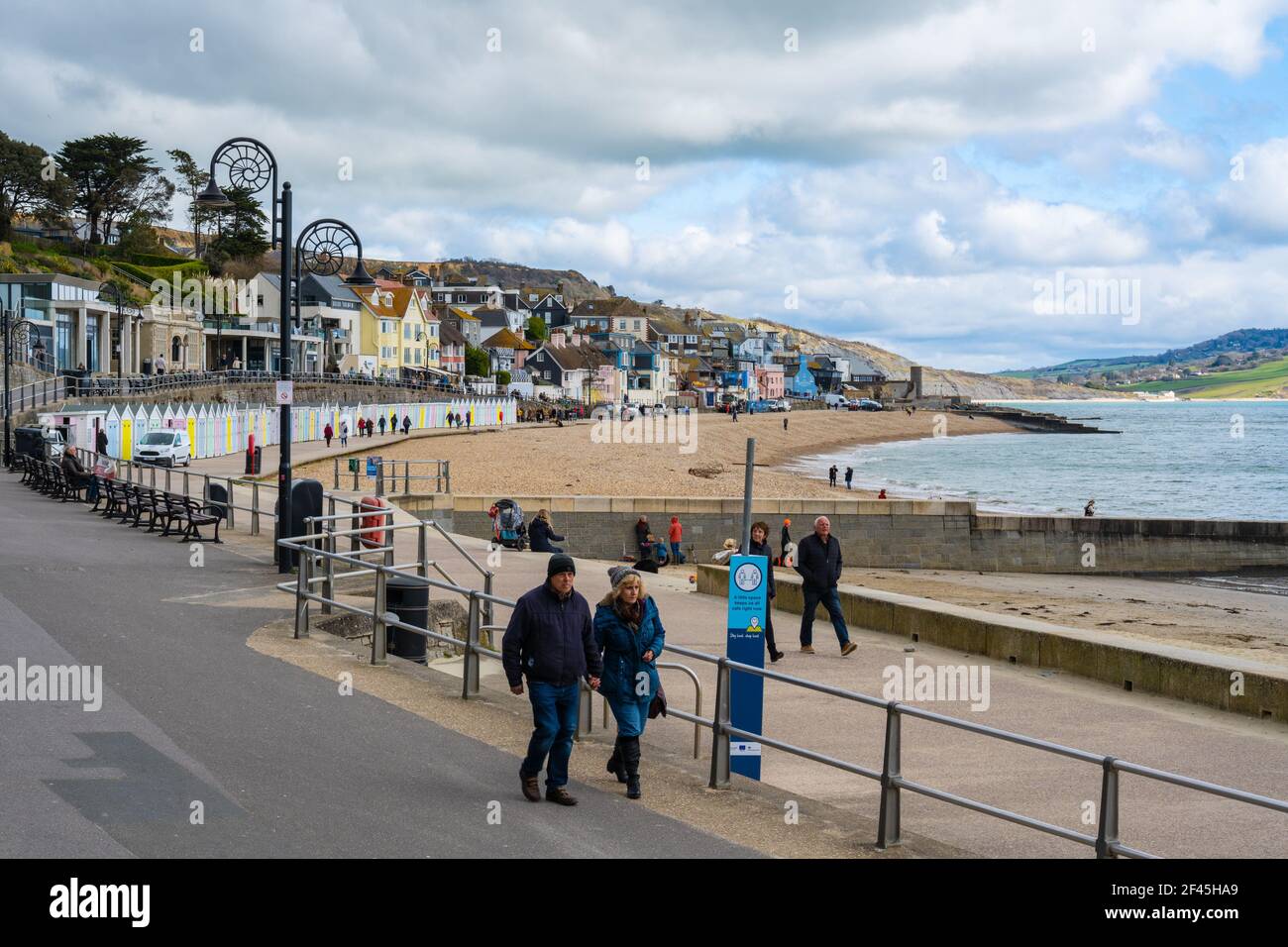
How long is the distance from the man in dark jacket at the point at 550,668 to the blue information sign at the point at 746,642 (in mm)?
1658

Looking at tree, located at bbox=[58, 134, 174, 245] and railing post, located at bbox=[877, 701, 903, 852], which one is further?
tree, located at bbox=[58, 134, 174, 245]

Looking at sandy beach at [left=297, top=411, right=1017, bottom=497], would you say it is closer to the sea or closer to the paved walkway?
the sea

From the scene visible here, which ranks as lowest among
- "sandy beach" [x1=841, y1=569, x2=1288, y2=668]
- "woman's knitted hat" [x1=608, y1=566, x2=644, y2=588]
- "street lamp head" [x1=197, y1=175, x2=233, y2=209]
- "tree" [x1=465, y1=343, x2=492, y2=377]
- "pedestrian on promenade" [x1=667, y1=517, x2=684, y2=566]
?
"sandy beach" [x1=841, y1=569, x2=1288, y2=668]

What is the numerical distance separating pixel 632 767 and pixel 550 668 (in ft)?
2.80

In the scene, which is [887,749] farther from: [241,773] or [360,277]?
[360,277]

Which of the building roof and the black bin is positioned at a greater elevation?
the building roof

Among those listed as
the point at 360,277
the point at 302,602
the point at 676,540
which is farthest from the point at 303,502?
the point at 676,540

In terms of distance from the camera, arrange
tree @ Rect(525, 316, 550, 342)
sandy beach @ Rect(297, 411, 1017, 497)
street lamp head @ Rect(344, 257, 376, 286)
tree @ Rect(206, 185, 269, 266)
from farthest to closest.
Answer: tree @ Rect(525, 316, 550, 342)
tree @ Rect(206, 185, 269, 266)
sandy beach @ Rect(297, 411, 1017, 497)
street lamp head @ Rect(344, 257, 376, 286)

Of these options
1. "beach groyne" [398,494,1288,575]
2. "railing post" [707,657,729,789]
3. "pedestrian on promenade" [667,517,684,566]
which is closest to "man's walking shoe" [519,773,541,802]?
"railing post" [707,657,729,789]

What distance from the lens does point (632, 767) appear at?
7949 millimetres

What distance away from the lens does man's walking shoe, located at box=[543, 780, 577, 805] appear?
770 cm

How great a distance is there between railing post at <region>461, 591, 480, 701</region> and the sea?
44217mm

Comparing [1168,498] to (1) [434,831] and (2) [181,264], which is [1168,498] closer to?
(1) [434,831]

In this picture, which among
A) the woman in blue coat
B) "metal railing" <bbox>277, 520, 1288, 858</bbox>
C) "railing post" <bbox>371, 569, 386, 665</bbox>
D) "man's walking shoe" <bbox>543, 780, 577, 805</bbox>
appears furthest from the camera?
"railing post" <bbox>371, 569, 386, 665</bbox>
